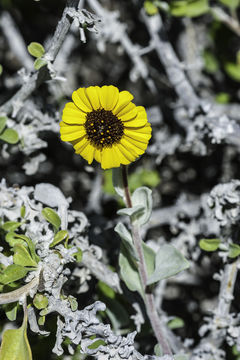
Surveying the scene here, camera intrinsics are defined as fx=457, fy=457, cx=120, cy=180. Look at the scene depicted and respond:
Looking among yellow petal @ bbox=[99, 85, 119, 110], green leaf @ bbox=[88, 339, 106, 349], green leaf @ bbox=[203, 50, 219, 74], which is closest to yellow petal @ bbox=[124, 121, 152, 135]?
yellow petal @ bbox=[99, 85, 119, 110]

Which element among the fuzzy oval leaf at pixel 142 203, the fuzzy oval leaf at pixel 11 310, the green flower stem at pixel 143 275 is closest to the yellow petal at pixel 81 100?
the green flower stem at pixel 143 275

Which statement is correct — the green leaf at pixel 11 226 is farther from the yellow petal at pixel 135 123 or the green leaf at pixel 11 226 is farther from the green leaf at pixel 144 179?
the green leaf at pixel 144 179

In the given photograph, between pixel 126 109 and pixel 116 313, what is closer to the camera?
pixel 126 109

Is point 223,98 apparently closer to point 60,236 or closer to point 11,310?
point 60,236

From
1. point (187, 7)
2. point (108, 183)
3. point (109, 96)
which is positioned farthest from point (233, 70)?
point (109, 96)

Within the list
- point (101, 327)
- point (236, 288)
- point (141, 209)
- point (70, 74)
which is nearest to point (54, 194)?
point (141, 209)

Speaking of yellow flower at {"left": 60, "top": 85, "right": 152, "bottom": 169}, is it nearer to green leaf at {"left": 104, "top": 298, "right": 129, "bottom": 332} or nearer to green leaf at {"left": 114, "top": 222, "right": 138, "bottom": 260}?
green leaf at {"left": 114, "top": 222, "right": 138, "bottom": 260}

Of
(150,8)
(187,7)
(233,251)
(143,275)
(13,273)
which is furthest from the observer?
(187,7)

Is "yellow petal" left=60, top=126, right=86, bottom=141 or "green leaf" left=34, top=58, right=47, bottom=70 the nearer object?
"yellow petal" left=60, top=126, right=86, bottom=141
